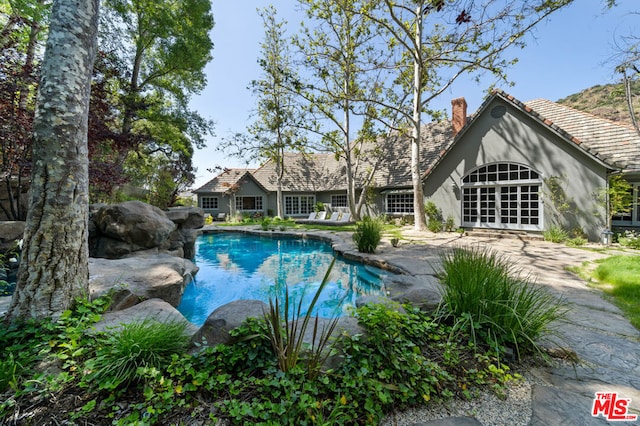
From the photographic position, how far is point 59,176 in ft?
8.02

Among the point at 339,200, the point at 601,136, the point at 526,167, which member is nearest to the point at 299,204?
the point at 339,200

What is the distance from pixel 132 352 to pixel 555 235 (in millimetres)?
12439

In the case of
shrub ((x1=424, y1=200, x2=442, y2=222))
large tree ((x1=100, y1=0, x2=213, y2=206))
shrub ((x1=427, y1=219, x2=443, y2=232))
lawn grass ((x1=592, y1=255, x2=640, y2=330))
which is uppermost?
large tree ((x1=100, y1=0, x2=213, y2=206))

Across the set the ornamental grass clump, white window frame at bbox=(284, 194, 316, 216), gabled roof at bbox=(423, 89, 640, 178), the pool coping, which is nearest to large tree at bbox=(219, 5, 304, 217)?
white window frame at bbox=(284, 194, 316, 216)

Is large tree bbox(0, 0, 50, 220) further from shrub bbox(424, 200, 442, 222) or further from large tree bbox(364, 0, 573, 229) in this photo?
shrub bbox(424, 200, 442, 222)

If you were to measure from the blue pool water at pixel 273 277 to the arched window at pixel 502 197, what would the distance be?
703 cm

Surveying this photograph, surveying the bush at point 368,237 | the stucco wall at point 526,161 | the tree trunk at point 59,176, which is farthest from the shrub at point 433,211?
the tree trunk at point 59,176

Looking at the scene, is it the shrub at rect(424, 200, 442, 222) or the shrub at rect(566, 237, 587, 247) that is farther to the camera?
the shrub at rect(424, 200, 442, 222)

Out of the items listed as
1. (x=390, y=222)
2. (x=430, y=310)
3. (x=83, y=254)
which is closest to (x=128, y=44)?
(x=83, y=254)

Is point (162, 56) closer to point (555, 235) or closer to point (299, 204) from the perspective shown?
point (299, 204)

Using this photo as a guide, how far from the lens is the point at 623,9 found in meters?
7.57

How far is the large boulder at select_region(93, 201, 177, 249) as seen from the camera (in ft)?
20.5

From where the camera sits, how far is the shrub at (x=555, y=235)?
9.34m

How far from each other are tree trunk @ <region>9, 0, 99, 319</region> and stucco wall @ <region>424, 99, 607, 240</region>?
13.0 meters
